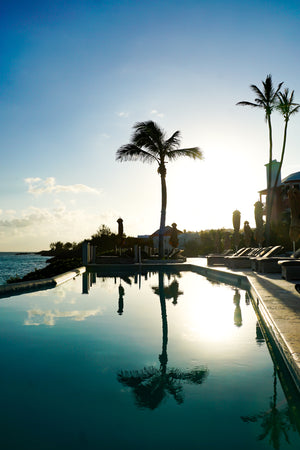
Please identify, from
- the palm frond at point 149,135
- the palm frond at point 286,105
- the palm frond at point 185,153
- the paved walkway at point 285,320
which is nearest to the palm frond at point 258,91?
the palm frond at point 286,105

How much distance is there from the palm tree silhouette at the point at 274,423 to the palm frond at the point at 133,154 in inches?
775

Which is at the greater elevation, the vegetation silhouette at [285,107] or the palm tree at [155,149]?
the vegetation silhouette at [285,107]

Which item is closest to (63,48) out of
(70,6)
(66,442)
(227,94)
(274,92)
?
(70,6)

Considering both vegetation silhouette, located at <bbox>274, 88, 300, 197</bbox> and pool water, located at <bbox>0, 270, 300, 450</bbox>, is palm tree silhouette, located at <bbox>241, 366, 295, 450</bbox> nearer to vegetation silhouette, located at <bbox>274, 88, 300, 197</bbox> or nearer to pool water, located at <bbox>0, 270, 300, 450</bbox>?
pool water, located at <bbox>0, 270, 300, 450</bbox>

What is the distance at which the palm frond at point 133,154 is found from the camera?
21.5 m

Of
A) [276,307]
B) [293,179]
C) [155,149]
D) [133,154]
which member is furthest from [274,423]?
[293,179]

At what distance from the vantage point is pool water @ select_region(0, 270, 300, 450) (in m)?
2.26

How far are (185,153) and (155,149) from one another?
6.52ft

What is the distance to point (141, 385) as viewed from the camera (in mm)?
3125

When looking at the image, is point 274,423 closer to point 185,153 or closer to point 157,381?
point 157,381

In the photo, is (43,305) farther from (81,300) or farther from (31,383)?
(31,383)

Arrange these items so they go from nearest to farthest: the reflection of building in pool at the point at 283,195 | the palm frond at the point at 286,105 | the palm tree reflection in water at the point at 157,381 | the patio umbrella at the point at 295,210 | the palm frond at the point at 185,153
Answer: the palm tree reflection in water at the point at 157,381, the patio umbrella at the point at 295,210, the palm frond at the point at 185,153, the palm frond at the point at 286,105, the reflection of building in pool at the point at 283,195

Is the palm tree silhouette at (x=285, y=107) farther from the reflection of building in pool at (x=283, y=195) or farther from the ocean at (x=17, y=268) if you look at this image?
the ocean at (x=17, y=268)

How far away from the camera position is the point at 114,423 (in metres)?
2.43
